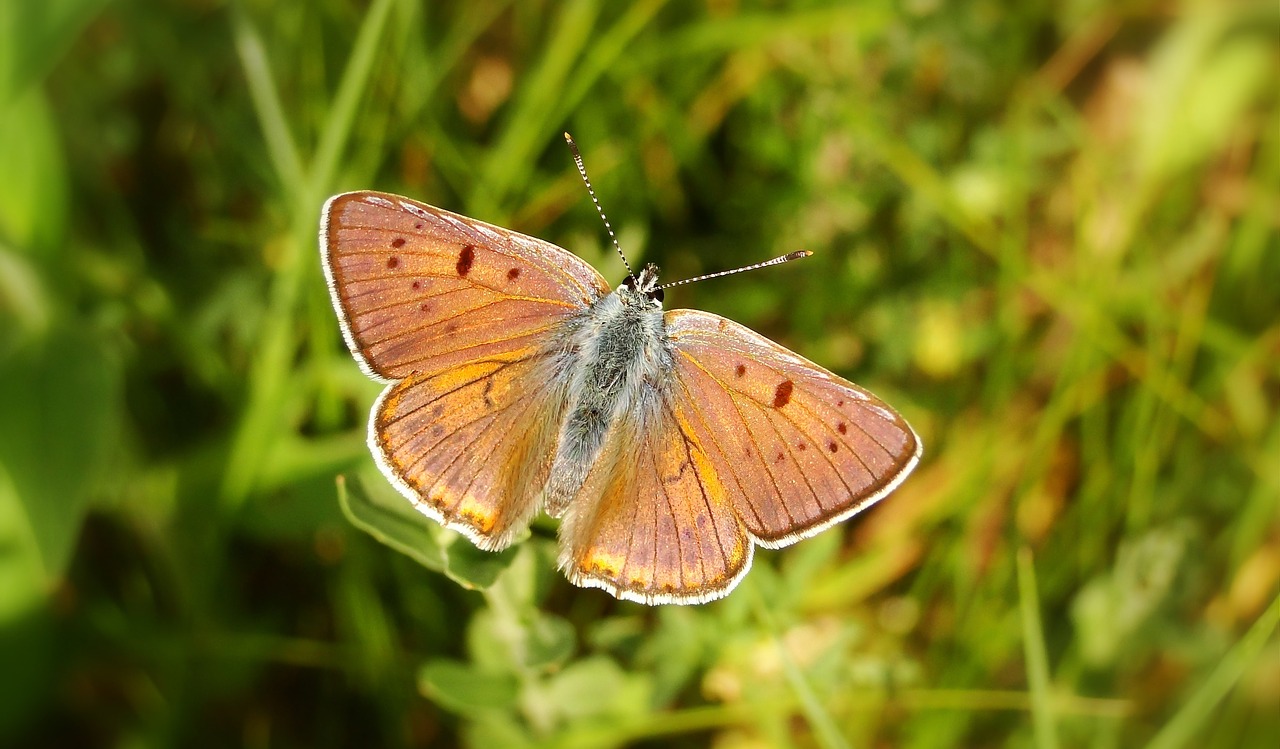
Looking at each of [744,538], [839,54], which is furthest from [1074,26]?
[744,538]

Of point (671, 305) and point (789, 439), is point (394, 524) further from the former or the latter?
point (671, 305)

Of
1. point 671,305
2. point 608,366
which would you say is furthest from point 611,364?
point 671,305

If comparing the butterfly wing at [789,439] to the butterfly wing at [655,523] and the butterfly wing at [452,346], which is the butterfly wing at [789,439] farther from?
the butterfly wing at [452,346]

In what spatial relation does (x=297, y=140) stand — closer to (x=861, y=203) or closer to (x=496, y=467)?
(x=496, y=467)

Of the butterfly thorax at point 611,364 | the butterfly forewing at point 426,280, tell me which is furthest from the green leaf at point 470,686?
the butterfly forewing at point 426,280

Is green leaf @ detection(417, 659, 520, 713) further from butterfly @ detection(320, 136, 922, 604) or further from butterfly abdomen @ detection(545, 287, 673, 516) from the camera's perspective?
butterfly abdomen @ detection(545, 287, 673, 516)

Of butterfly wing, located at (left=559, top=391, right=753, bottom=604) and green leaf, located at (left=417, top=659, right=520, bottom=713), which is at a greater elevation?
butterfly wing, located at (left=559, top=391, right=753, bottom=604)

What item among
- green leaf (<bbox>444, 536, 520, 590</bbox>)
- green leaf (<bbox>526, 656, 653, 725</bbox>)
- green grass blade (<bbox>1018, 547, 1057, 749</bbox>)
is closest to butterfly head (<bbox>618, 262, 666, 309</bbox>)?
green leaf (<bbox>444, 536, 520, 590</bbox>)
